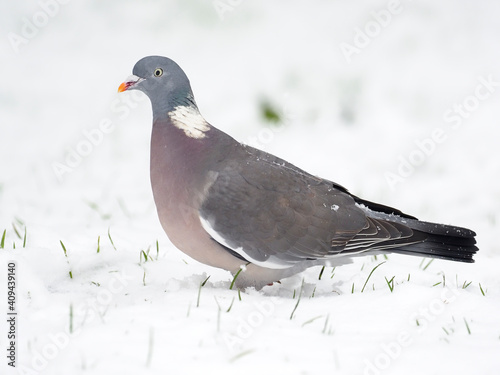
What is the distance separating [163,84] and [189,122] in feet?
0.93

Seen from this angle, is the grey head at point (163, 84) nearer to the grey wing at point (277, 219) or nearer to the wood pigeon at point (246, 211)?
the wood pigeon at point (246, 211)

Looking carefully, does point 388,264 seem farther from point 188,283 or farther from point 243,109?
point 243,109

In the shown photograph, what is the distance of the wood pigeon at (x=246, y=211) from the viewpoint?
3.67m

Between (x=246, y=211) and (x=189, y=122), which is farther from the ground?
(x=189, y=122)

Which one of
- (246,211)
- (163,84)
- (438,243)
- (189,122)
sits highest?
(163,84)

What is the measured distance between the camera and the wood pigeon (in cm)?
367

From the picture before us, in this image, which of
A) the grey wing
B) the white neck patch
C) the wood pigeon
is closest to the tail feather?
the wood pigeon

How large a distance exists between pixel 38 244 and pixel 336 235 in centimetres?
206

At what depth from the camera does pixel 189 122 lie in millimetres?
3895

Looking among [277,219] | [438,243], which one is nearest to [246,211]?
[277,219]

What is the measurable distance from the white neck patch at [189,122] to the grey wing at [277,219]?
0.29 m

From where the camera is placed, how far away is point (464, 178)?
662 cm

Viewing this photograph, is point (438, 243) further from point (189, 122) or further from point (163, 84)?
point (163, 84)

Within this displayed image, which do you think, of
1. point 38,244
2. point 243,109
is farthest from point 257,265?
point 243,109
